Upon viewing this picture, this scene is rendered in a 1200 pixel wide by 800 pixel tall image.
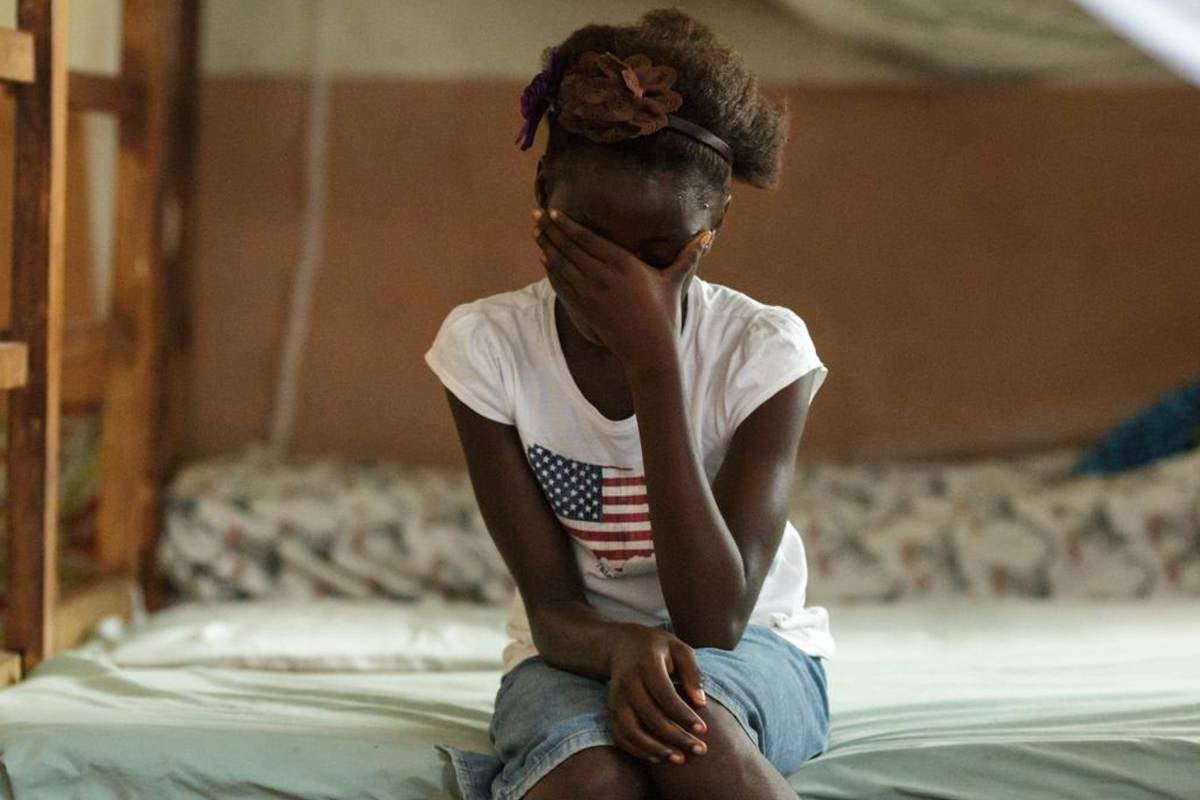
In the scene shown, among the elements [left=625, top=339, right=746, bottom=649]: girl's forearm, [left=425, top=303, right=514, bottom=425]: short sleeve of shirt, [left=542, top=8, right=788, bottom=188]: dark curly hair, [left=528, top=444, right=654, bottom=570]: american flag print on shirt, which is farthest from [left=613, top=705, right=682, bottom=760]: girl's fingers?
[left=542, top=8, right=788, bottom=188]: dark curly hair

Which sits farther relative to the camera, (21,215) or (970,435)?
(970,435)

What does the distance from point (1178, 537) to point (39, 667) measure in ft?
5.45

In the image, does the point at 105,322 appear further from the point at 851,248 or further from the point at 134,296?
the point at 851,248

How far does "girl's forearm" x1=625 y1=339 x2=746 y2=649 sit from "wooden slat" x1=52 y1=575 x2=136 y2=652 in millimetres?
956

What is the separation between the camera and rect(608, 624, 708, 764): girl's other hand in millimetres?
1200

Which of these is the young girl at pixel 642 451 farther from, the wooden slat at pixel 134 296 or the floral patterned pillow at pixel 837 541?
the wooden slat at pixel 134 296

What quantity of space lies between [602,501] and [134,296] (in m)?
1.17

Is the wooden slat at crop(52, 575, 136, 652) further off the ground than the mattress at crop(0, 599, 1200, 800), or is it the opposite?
the mattress at crop(0, 599, 1200, 800)

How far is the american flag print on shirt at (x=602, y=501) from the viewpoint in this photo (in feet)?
4.74

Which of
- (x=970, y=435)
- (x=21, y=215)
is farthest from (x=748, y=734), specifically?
(x=970, y=435)

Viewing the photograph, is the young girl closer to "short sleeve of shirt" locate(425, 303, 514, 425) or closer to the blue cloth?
"short sleeve of shirt" locate(425, 303, 514, 425)

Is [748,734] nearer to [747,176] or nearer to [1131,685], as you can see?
[747,176]

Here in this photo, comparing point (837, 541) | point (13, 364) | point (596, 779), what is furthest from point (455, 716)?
point (837, 541)

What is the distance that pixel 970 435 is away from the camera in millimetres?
2762
